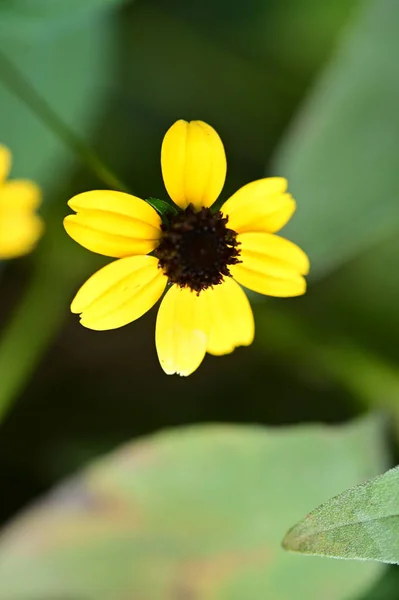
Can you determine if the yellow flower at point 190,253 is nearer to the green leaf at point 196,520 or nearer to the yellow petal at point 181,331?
the yellow petal at point 181,331

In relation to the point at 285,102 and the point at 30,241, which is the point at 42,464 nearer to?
the point at 30,241

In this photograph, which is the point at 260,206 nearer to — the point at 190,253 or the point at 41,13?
the point at 190,253

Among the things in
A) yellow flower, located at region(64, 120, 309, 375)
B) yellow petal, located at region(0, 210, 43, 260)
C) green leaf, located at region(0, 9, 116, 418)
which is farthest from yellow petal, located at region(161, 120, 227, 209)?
green leaf, located at region(0, 9, 116, 418)

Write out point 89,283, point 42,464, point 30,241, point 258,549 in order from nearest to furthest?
point 89,283
point 30,241
point 258,549
point 42,464

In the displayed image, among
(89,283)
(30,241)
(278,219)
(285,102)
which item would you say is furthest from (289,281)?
(285,102)

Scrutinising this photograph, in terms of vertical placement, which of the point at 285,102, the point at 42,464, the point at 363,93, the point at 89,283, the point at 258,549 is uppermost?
the point at 285,102

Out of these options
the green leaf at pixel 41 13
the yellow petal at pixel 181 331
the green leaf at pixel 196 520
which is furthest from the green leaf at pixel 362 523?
the green leaf at pixel 41 13

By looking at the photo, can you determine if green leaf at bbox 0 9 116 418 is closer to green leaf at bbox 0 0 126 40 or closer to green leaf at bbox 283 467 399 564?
green leaf at bbox 0 0 126 40

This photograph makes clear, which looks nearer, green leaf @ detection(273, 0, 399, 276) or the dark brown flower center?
the dark brown flower center
